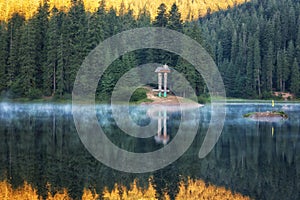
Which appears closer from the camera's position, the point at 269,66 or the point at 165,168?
the point at 165,168

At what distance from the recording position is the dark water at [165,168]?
15453mm

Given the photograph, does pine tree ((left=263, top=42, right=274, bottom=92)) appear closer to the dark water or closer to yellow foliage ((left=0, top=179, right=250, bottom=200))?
the dark water

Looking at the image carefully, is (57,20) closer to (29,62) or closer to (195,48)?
(29,62)

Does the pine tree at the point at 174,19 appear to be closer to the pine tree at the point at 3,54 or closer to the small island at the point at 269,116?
the pine tree at the point at 3,54

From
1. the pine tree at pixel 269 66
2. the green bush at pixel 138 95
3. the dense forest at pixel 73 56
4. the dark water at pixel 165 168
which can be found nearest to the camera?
the dark water at pixel 165 168

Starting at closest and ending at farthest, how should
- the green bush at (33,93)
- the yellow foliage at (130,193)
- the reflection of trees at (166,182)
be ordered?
the yellow foliage at (130,193), the reflection of trees at (166,182), the green bush at (33,93)

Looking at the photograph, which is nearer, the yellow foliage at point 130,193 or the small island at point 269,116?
the yellow foliage at point 130,193

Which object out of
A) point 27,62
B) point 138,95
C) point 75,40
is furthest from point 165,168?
point 75,40

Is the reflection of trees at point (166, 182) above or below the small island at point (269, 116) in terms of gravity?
below

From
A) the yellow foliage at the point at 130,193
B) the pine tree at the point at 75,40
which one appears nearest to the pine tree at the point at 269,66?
the pine tree at the point at 75,40

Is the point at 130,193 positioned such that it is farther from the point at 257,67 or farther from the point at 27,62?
the point at 257,67

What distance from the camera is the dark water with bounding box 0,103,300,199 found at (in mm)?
15453

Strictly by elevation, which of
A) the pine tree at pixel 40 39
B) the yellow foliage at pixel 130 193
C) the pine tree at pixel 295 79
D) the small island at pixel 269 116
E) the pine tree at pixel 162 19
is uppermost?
the pine tree at pixel 162 19

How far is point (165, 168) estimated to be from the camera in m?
18.1
